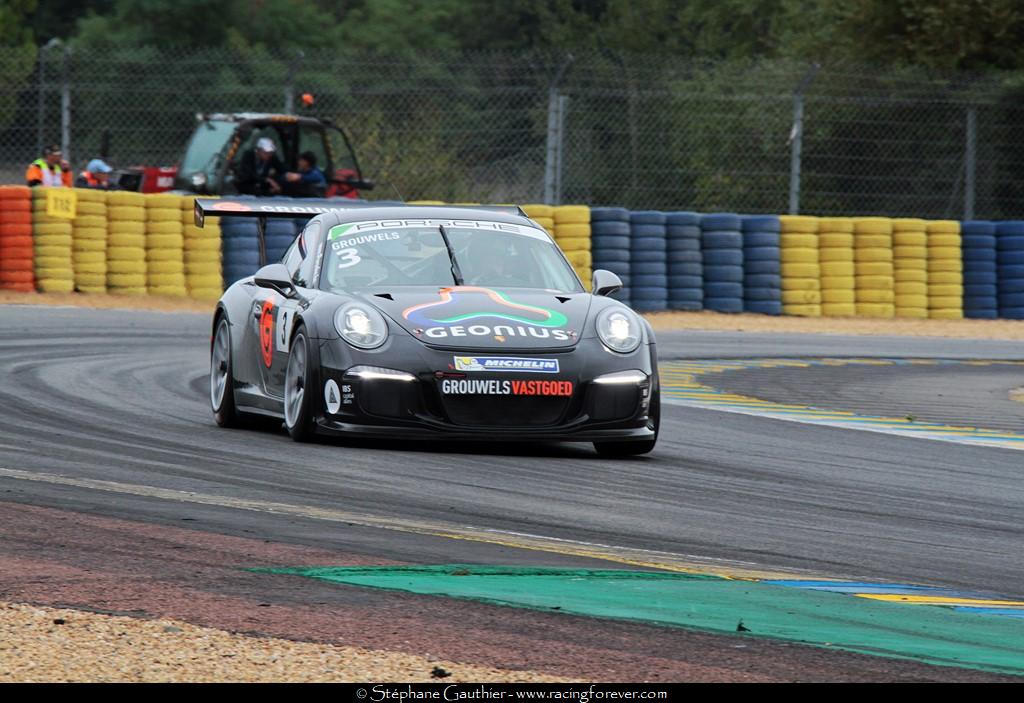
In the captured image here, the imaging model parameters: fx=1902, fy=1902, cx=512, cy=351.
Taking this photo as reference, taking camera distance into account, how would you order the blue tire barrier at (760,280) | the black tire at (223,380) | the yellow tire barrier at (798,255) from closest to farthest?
the black tire at (223,380) → the yellow tire barrier at (798,255) → the blue tire barrier at (760,280)

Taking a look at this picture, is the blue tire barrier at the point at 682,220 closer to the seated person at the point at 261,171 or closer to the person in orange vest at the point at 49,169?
the seated person at the point at 261,171

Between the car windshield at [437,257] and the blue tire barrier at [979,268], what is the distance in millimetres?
12959

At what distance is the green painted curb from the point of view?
16.3 ft

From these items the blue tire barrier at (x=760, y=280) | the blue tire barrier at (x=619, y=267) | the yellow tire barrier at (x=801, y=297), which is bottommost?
the yellow tire barrier at (x=801, y=297)

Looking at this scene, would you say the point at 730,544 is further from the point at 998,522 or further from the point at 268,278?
the point at 268,278

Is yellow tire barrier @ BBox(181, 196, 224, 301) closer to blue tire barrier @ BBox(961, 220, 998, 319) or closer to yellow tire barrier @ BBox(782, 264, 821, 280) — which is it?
yellow tire barrier @ BBox(782, 264, 821, 280)

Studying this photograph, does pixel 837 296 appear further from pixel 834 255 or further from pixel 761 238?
pixel 761 238

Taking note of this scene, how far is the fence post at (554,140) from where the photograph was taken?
2228 cm

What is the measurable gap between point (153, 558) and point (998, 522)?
11.2ft

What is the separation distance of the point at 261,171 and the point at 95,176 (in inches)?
125

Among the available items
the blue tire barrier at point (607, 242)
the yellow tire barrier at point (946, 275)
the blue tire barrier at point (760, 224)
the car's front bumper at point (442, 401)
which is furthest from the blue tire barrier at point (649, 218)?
the car's front bumper at point (442, 401)

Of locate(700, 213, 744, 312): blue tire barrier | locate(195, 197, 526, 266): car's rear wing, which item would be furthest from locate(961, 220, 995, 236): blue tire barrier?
locate(195, 197, 526, 266): car's rear wing

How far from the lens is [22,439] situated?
29.0ft
